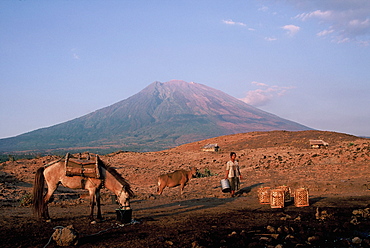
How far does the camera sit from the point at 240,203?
1104 cm

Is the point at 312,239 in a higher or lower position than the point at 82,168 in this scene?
lower

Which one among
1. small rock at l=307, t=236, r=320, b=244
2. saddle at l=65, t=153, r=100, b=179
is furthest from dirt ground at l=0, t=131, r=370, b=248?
saddle at l=65, t=153, r=100, b=179

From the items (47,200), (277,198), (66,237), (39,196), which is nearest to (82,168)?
(47,200)

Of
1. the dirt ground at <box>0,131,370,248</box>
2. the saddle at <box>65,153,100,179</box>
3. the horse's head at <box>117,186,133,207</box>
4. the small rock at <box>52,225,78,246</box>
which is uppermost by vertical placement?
the saddle at <box>65,153,100,179</box>

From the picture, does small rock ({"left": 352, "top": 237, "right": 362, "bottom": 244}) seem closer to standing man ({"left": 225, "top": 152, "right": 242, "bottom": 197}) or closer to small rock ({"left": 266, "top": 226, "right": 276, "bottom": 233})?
small rock ({"left": 266, "top": 226, "right": 276, "bottom": 233})

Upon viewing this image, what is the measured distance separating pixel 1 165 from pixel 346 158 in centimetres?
2478

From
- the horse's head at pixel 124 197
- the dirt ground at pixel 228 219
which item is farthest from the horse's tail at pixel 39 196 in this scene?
the horse's head at pixel 124 197

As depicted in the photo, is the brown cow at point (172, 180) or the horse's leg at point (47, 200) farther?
the brown cow at point (172, 180)

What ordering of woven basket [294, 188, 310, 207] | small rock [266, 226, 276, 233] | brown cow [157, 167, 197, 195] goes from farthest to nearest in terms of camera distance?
brown cow [157, 167, 197, 195] < woven basket [294, 188, 310, 207] < small rock [266, 226, 276, 233]

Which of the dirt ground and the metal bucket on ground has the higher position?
the metal bucket on ground

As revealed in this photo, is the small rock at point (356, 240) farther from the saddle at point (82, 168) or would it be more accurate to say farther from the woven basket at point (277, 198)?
the saddle at point (82, 168)

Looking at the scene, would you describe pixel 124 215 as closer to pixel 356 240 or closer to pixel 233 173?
pixel 356 240

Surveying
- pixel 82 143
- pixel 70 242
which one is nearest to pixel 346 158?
pixel 70 242

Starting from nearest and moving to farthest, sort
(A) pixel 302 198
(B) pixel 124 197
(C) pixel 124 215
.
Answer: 1. (C) pixel 124 215
2. (B) pixel 124 197
3. (A) pixel 302 198
